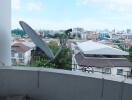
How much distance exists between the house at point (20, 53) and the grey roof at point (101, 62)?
670mm

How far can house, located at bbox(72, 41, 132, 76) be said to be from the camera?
2289 mm

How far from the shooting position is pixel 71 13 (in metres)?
2.99

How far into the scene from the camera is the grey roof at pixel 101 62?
2.31 m

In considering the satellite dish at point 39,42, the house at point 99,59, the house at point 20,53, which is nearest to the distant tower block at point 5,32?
the house at point 20,53

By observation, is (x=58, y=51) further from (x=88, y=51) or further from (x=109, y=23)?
(x=109, y=23)

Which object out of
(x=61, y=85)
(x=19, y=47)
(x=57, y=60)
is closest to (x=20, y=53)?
(x=19, y=47)

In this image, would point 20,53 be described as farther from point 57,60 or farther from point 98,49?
point 98,49

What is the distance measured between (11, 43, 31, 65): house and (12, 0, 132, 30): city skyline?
0.35m

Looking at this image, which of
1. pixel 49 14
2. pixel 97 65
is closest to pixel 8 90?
pixel 97 65

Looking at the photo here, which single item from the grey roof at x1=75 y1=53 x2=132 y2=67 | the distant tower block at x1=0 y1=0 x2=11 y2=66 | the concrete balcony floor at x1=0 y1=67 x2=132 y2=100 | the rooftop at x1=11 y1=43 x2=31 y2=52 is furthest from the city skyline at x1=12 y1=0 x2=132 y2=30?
the concrete balcony floor at x1=0 y1=67 x2=132 y2=100

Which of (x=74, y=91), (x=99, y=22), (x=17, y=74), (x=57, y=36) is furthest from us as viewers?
(x=99, y=22)

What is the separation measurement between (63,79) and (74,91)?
0.51 feet

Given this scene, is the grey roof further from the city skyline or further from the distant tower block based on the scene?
the distant tower block

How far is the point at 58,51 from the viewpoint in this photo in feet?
7.70
